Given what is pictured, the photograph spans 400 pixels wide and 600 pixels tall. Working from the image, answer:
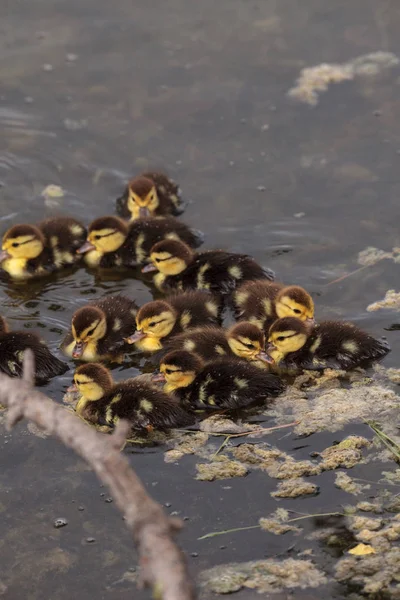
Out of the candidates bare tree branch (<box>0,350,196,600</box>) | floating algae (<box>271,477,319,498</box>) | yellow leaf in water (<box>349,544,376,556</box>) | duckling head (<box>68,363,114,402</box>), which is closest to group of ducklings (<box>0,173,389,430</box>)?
duckling head (<box>68,363,114,402</box>)

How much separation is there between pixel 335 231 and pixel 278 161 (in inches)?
34.2

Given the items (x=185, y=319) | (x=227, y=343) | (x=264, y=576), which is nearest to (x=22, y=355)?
(x=185, y=319)

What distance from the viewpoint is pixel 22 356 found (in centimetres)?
493

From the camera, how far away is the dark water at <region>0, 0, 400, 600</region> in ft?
13.2

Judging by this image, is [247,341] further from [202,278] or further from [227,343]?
[202,278]

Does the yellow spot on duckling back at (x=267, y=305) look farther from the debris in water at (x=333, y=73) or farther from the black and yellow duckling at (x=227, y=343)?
the debris in water at (x=333, y=73)

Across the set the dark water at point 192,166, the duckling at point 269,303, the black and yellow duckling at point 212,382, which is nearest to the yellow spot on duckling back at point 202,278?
the duckling at point 269,303

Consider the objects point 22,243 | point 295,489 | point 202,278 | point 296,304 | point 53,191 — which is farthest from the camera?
point 53,191

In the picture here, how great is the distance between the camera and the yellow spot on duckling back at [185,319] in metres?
5.35

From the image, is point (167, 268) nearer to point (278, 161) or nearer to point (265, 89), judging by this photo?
point (278, 161)

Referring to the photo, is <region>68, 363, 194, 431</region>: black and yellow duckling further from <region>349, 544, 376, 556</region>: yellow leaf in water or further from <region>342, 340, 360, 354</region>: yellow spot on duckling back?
<region>349, 544, 376, 556</region>: yellow leaf in water

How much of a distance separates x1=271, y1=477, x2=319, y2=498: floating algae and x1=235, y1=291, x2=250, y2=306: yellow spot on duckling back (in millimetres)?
→ 1464

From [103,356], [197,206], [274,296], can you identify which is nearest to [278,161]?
[197,206]

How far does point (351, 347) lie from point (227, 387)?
28.6 inches
